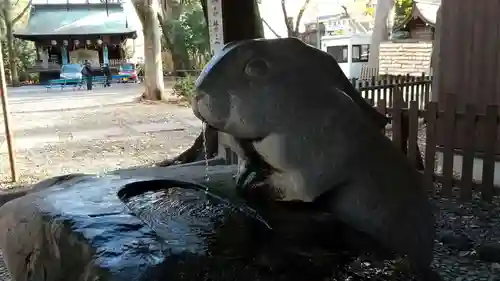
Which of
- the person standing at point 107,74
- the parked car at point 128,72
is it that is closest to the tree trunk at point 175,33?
the parked car at point 128,72

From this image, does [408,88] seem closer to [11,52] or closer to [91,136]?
[91,136]

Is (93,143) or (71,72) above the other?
(71,72)

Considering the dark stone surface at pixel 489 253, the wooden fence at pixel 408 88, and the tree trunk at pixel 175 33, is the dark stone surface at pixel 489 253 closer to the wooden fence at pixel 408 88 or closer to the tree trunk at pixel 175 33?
the wooden fence at pixel 408 88

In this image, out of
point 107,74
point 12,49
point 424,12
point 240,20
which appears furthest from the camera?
point 12,49

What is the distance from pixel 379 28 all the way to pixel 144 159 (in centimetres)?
1202

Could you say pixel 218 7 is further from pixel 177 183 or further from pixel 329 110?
pixel 329 110

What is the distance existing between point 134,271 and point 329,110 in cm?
86

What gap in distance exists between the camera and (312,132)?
1.79 metres

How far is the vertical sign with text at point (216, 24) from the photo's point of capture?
5.34 metres

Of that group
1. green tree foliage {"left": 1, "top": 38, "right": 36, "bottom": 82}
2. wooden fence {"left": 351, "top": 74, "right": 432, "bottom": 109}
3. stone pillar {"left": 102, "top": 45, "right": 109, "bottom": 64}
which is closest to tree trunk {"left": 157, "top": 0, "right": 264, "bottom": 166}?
wooden fence {"left": 351, "top": 74, "right": 432, "bottom": 109}

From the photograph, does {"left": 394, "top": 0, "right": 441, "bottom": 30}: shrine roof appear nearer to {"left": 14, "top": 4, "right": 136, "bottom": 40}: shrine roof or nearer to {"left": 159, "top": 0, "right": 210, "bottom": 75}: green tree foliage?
{"left": 159, "top": 0, "right": 210, "bottom": 75}: green tree foliage

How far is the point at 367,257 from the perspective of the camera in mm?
1878

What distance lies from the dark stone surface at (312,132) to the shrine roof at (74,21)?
2693 centimetres

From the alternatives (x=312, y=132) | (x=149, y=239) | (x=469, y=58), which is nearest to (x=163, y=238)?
(x=149, y=239)
